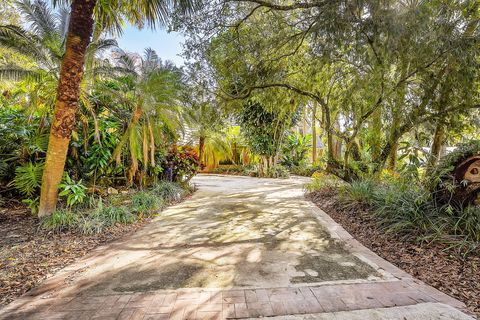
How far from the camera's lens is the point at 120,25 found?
5508 mm

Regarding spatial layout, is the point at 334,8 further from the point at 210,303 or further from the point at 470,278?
the point at 210,303

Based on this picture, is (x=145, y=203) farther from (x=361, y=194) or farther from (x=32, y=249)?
(x=361, y=194)

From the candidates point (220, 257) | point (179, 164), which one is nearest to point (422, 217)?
point (220, 257)

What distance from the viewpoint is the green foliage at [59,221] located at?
390 centimetres

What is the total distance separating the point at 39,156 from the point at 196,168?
4.38m

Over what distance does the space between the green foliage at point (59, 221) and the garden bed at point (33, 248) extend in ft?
0.26

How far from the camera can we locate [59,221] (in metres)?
3.97

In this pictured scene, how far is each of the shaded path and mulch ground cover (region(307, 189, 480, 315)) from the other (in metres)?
0.17

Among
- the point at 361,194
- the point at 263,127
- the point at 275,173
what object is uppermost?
the point at 263,127

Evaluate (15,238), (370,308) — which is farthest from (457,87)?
(15,238)

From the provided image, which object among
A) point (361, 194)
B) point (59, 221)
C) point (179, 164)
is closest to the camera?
point (59, 221)

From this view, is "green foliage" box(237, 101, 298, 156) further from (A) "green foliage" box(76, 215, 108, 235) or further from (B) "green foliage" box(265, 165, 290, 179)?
(A) "green foliage" box(76, 215, 108, 235)

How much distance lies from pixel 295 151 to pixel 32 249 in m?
15.5

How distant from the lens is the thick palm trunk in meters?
3.92
